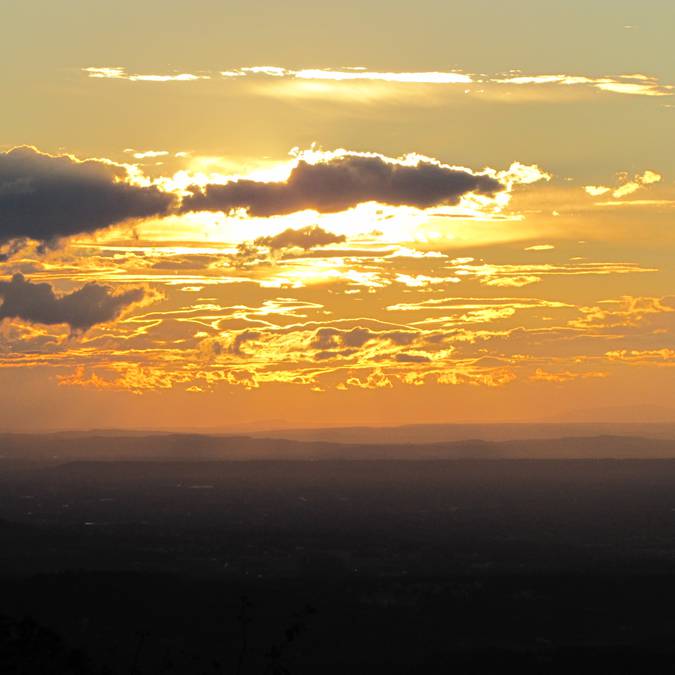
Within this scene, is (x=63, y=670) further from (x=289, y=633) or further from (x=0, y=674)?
(x=289, y=633)

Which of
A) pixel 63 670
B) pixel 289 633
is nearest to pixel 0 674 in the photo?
pixel 63 670

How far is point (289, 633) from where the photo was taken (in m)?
160

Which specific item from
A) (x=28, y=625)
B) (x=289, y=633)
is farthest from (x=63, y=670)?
(x=289, y=633)

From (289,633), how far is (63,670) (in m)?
25.2

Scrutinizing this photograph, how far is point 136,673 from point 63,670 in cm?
2789

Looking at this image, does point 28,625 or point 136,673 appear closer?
point 28,625

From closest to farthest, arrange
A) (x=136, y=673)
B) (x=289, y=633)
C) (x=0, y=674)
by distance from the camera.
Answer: (x=0, y=674) < (x=289, y=633) < (x=136, y=673)

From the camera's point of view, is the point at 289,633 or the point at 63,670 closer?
the point at 63,670

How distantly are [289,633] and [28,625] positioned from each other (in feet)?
92.7

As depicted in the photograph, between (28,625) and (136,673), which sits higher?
(28,625)

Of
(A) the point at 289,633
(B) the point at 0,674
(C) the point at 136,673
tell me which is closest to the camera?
(B) the point at 0,674

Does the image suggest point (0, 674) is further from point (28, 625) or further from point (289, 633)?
point (289, 633)

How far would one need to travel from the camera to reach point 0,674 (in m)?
144

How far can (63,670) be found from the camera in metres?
150
